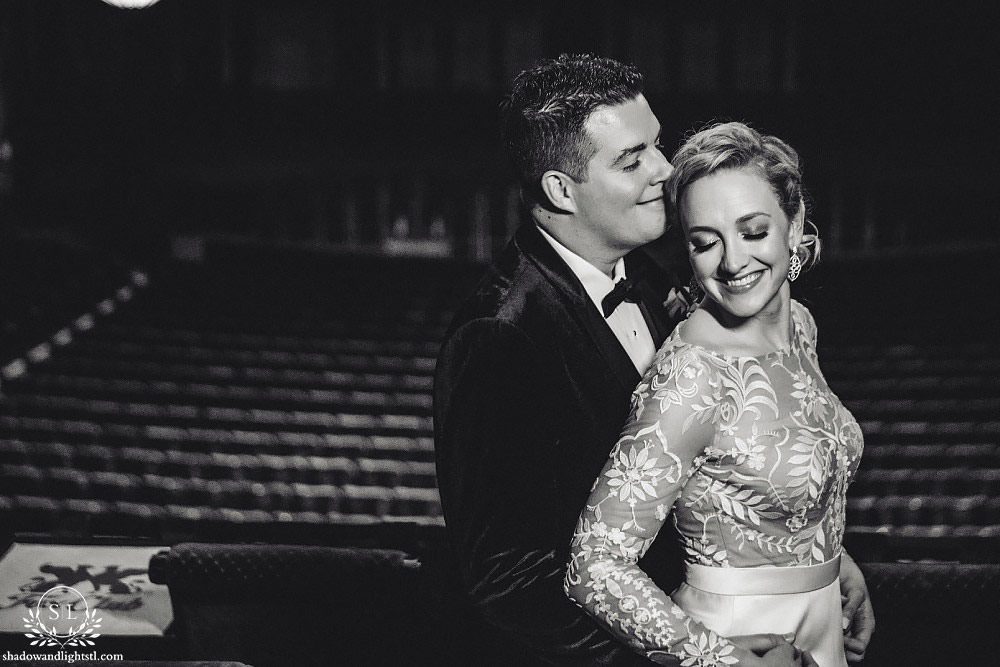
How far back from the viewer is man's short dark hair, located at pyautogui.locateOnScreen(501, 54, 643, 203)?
5.30ft

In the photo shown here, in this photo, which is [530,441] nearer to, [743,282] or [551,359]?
[551,359]

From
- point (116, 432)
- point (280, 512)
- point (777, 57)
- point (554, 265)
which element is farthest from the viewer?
point (777, 57)

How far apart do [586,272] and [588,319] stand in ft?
0.48

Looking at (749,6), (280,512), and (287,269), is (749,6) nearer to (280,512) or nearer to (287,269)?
(287,269)

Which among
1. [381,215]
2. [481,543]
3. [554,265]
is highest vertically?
[554,265]

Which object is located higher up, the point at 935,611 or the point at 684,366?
the point at 684,366

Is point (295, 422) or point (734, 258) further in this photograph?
point (295, 422)

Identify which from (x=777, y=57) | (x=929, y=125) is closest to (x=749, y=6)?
(x=777, y=57)

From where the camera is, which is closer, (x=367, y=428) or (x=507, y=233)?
(x=367, y=428)

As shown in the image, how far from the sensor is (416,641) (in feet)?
6.34

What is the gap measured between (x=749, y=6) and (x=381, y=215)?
5076 mm

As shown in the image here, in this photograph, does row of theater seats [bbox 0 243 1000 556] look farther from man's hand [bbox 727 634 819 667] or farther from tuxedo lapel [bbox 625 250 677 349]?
man's hand [bbox 727 634 819 667]

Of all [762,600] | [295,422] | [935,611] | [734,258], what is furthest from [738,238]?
[295,422]

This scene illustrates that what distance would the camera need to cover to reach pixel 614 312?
1.75 meters
